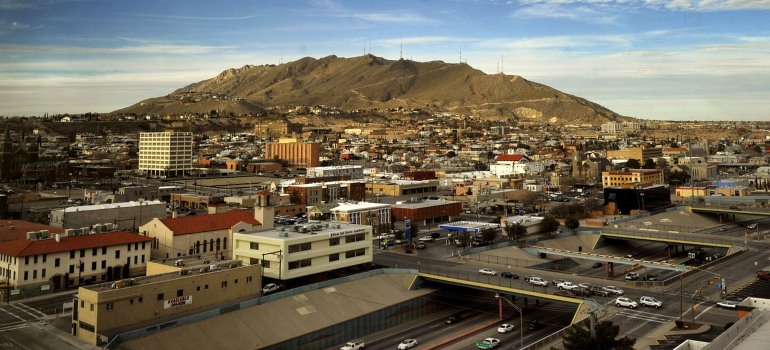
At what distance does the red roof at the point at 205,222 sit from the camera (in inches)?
1174

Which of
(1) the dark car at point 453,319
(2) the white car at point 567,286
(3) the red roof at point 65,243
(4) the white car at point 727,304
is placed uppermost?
(3) the red roof at point 65,243

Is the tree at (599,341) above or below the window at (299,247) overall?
below

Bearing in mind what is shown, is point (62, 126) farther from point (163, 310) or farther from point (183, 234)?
point (163, 310)

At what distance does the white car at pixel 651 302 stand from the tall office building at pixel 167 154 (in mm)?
69677

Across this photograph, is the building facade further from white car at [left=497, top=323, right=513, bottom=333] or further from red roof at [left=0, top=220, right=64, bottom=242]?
white car at [left=497, top=323, right=513, bottom=333]

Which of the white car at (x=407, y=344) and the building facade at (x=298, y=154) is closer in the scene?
the white car at (x=407, y=344)

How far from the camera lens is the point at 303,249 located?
→ 26125 millimetres

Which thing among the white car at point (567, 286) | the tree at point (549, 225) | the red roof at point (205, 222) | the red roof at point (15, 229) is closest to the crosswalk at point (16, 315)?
the red roof at point (15, 229)

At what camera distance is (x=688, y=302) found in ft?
73.6

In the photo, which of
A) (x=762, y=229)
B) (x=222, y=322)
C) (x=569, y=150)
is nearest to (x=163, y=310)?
(x=222, y=322)

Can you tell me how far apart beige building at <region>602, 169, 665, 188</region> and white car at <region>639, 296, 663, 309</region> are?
42311 millimetres

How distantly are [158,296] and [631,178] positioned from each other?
174 feet

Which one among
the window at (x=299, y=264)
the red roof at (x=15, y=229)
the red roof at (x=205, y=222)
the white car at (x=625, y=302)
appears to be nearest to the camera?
the white car at (x=625, y=302)

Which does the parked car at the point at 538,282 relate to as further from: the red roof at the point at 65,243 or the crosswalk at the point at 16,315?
the crosswalk at the point at 16,315
